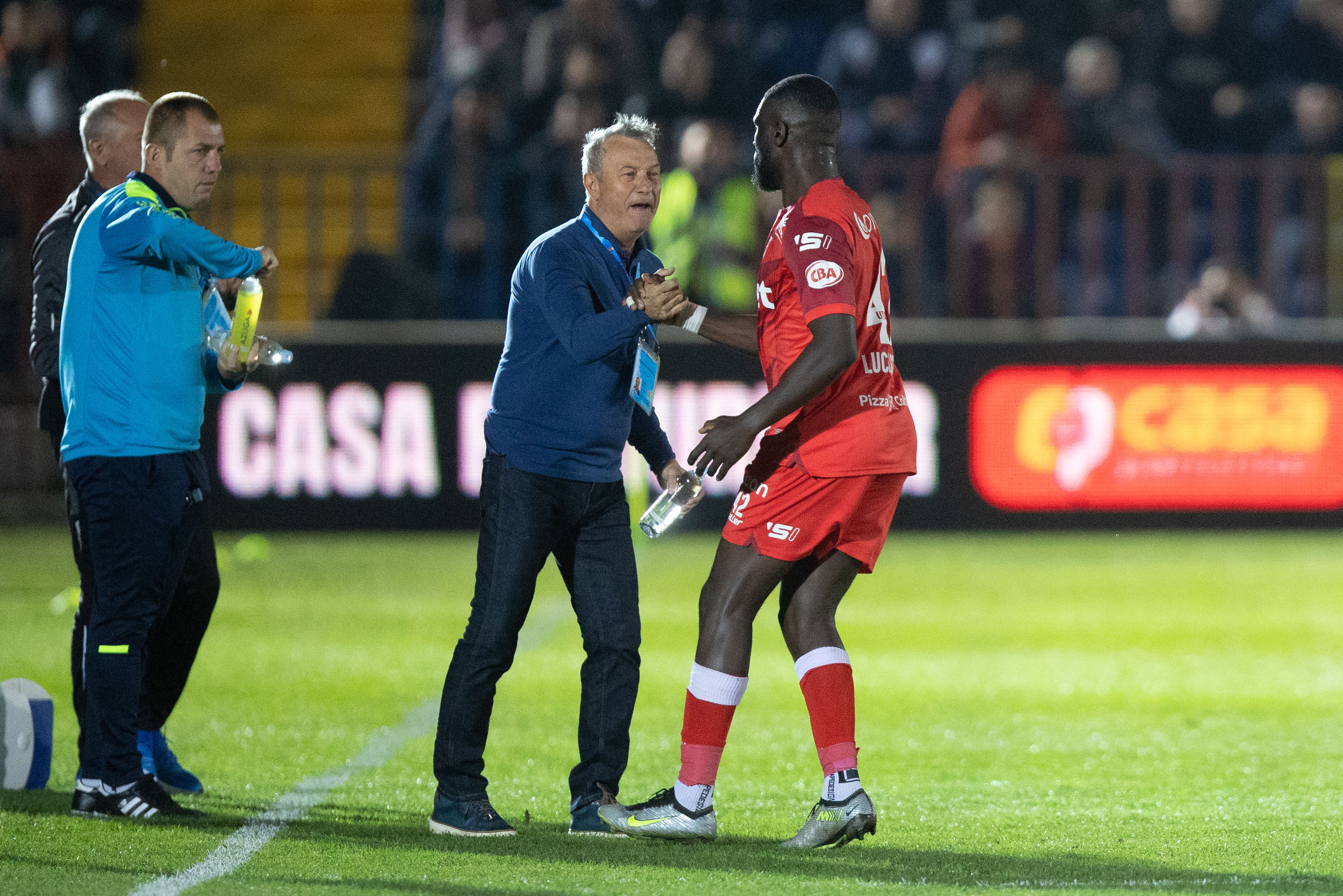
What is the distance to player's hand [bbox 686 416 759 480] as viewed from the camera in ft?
15.6

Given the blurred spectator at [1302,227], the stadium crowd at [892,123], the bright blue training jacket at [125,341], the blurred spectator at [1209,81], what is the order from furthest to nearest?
the blurred spectator at [1209,81] < the blurred spectator at [1302,227] < the stadium crowd at [892,123] < the bright blue training jacket at [125,341]

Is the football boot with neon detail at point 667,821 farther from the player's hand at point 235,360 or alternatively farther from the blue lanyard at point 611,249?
the player's hand at point 235,360

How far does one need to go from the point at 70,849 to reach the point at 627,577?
1678 mm

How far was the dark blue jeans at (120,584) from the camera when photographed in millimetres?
5305

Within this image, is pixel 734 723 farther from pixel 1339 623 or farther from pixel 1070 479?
pixel 1070 479

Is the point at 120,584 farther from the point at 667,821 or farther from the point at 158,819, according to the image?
the point at 667,821

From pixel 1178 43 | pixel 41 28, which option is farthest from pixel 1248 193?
pixel 41 28

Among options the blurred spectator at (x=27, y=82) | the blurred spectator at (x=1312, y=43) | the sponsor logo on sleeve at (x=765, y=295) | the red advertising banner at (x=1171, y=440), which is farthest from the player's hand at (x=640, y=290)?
the blurred spectator at (x=1312, y=43)

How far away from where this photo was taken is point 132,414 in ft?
17.5

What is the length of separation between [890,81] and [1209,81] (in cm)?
258

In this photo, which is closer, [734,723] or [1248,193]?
[734,723]

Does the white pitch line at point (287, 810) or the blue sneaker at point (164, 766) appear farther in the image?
the blue sneaker at point (164, 766)

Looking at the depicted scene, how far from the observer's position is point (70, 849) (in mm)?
4934

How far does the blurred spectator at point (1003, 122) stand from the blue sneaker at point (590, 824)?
9.59 metres
